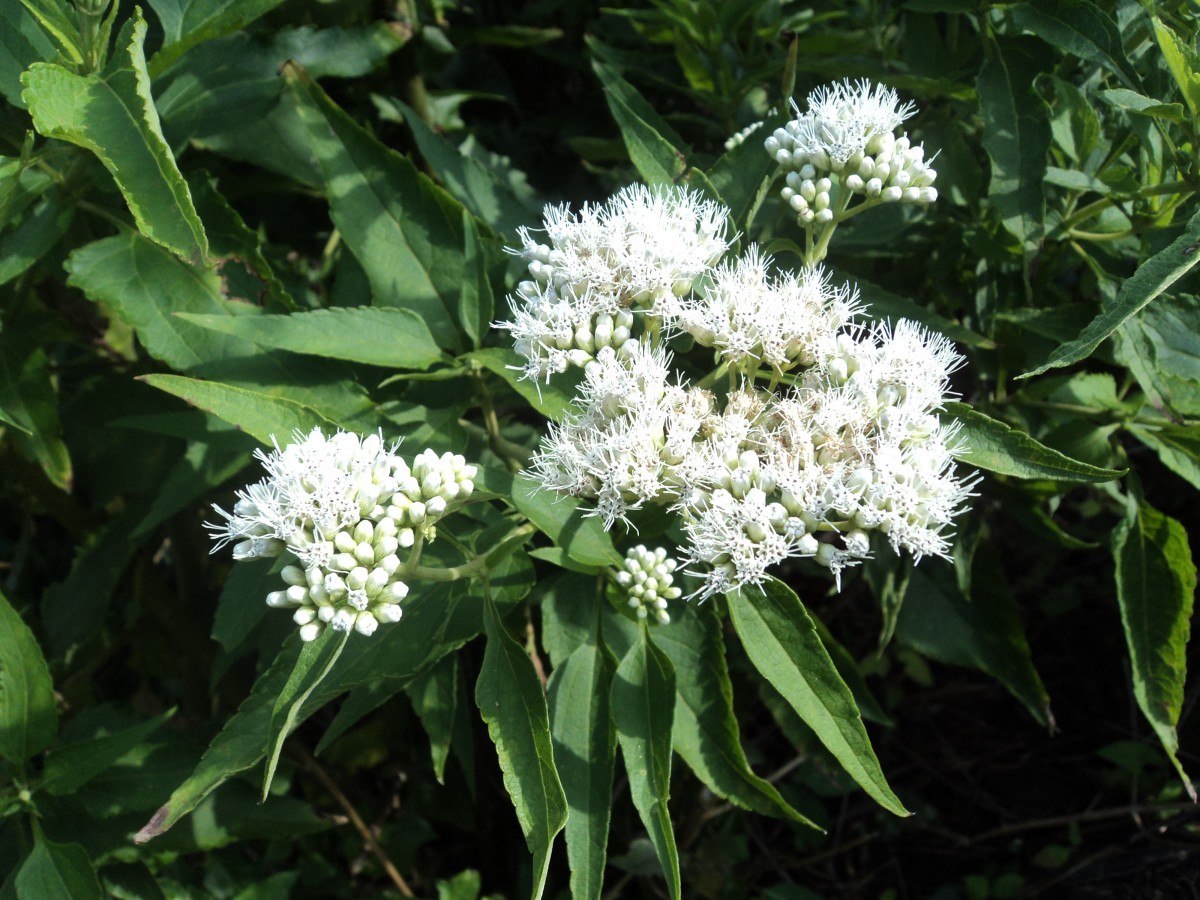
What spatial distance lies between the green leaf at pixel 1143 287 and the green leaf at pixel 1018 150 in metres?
0.56

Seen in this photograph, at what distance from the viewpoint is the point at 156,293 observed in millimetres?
1993

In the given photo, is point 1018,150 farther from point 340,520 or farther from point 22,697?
point 22,697

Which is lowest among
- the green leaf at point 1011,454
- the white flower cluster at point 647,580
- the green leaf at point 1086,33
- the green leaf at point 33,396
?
the white flower cluster at point 647,580

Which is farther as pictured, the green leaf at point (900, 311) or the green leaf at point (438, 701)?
the green leaf at point (438, 701)

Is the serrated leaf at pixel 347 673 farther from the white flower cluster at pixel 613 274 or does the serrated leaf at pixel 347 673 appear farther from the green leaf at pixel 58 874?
the white flower cluster at pixel 613 274

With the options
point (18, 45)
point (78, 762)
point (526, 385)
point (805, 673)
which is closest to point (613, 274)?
point (526, 385)

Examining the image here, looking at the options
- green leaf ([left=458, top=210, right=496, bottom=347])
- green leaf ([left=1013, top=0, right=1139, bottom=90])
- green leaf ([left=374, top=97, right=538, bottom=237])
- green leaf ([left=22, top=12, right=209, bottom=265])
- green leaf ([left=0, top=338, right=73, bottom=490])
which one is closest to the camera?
green leaf ([left=22, top=12, right=209, bottom=265])

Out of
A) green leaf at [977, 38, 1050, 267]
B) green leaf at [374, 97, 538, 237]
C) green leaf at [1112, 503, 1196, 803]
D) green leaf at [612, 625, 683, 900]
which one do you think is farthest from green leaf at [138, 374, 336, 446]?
green leaf at [1112, 503, 1196, 803]

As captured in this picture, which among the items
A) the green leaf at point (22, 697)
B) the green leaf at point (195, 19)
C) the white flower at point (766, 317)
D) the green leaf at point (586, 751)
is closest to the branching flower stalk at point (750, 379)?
the white flower at point (766, 317)

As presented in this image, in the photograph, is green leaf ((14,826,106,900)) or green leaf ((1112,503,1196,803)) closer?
green leaf ((14,826,106,900))

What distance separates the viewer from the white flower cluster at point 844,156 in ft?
6.33

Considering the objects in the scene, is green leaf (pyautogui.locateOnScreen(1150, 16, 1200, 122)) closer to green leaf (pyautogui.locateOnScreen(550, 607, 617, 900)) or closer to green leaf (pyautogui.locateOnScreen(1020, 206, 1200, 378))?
green leaf (pyautogui.locateOnScreen(1020, 206, 1200, 378))

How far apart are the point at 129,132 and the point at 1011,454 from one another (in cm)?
159

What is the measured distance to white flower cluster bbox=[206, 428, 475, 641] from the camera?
1618mm
